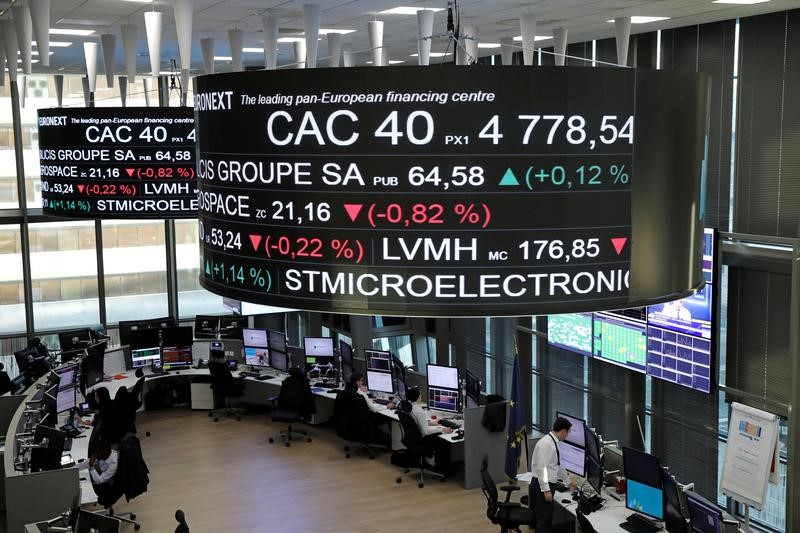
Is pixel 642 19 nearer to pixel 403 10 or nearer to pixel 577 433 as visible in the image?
pixel 403 10

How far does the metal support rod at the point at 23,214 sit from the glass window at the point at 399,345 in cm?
588

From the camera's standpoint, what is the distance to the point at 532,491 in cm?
797

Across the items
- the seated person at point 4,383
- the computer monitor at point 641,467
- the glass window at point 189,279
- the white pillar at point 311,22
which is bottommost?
the seated person at point 4,383

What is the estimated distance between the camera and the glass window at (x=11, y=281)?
49.0ft

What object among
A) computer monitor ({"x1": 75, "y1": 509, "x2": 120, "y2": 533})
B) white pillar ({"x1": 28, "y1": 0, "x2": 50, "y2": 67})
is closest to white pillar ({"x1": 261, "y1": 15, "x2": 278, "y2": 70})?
white pillar ({"x1": 28, "y1": 0, "x2": 50, "y2": 67})

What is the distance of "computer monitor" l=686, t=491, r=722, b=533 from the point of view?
256 inches

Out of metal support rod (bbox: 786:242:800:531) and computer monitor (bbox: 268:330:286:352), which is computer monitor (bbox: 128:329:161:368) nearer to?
computer monitor (bbox: 268:330:286:352)

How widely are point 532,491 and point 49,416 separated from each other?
17.5ft

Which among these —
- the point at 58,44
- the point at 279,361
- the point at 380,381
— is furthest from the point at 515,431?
the point at 58,44

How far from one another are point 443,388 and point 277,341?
3.24 meters

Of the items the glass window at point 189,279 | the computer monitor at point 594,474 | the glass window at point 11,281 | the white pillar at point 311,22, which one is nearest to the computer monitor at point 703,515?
the computer monitor at point 594,474

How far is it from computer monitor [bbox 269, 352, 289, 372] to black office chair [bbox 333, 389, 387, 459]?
198cm

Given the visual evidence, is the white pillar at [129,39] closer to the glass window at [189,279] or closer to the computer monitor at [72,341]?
the computer monitor at [72,341]

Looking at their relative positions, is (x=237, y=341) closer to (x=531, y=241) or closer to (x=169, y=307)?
(x=169, y=307)
